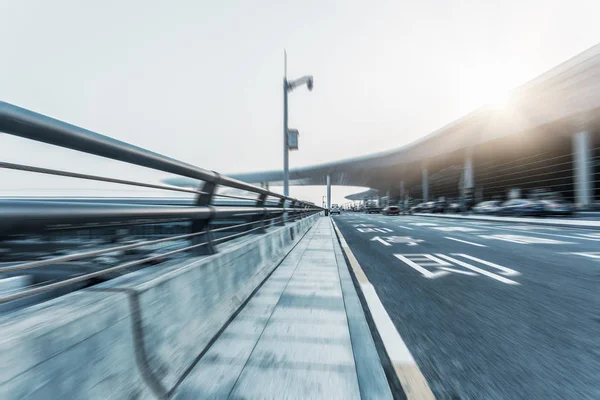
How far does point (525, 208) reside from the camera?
26547 mm

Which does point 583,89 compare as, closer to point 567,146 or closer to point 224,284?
point 567,146

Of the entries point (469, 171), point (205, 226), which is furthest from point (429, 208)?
point (205, 226)

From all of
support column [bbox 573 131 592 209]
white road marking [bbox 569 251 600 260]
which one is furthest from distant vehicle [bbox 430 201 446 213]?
white road marking [bbox 569 251 600 260]

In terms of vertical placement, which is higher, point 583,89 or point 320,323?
point 583,89

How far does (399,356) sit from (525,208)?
1171 inches

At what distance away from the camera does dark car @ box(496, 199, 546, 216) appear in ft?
84.1

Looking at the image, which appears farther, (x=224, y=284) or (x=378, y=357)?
(x=224, y=284)

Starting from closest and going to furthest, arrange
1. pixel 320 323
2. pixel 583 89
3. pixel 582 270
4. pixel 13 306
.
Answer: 1. pixel 13 306
2. pixel 320 323
3. pixel 582 270
4. pixel 583 89

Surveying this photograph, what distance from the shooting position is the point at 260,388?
200 centimetres

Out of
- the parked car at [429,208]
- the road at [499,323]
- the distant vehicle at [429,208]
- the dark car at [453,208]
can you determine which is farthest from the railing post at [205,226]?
the parked car at [429,208]

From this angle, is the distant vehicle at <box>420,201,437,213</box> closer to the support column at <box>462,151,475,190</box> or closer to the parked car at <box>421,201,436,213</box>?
the parked car at <box>421,201,436,213</box>

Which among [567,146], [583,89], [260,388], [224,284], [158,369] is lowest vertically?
[260,388]

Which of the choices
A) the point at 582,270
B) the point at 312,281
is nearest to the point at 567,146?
the point at 582,270

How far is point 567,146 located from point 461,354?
42723 mm
